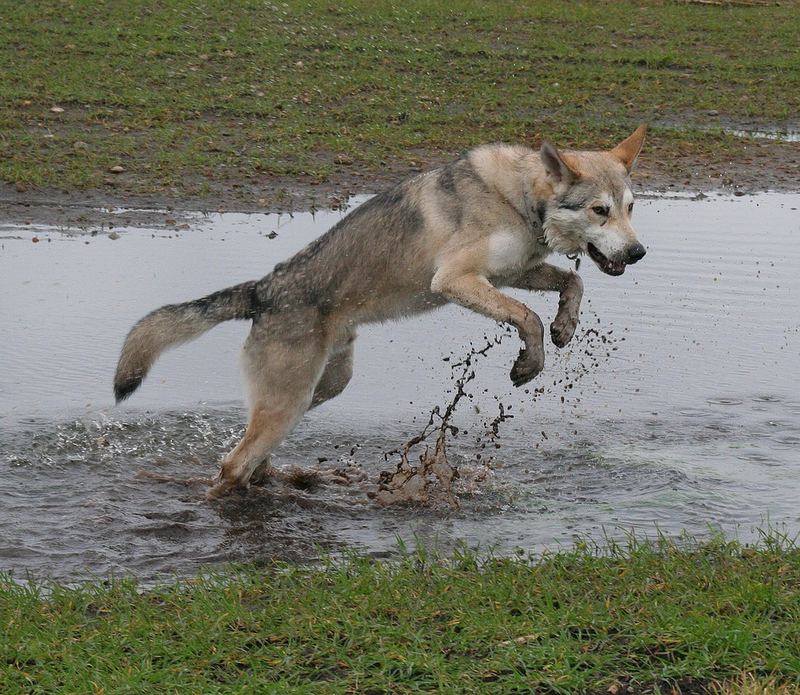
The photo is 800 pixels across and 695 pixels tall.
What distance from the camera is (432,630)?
175 inches

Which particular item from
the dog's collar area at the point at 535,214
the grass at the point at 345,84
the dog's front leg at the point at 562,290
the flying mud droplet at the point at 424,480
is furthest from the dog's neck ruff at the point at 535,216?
the grass at the point at 345,84

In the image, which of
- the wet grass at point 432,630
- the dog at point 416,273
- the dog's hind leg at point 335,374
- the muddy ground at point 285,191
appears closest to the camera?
the wet grass at point 432,630

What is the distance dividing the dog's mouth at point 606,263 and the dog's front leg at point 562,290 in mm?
393

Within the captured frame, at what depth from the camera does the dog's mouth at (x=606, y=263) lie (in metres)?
6.37

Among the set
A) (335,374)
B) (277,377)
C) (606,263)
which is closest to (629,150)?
(606,263)

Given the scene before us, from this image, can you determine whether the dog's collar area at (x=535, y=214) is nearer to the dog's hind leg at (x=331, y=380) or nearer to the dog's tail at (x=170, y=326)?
the dog's hind leg at (x=331, y=380)

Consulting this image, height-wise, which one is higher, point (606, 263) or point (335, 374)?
point (606, 263)

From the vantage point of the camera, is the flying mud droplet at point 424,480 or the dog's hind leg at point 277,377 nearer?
the dog's hind leg at point 277,377

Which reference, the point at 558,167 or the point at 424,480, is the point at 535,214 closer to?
the point at 558,167


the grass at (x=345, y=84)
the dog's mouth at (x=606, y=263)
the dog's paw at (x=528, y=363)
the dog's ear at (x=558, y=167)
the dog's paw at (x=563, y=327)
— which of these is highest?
the grass at (x=345, y=84)

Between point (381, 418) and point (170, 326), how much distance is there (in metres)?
1.82

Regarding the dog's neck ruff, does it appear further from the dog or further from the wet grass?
the wet grass

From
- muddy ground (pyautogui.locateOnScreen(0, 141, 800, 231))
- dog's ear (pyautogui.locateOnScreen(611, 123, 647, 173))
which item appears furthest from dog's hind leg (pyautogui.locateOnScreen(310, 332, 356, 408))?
muddy ground (pyautogui.locateOnScreen(0, 141, 800, 231))

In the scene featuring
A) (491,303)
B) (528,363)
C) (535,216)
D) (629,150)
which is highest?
(629,150)
